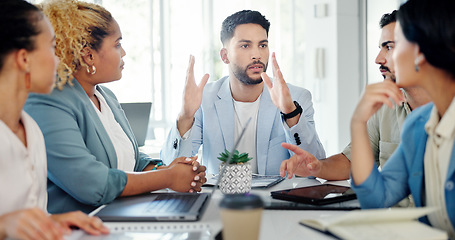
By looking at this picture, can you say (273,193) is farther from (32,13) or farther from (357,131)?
(32,13)

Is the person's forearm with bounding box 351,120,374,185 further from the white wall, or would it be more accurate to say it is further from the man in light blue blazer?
the white wall

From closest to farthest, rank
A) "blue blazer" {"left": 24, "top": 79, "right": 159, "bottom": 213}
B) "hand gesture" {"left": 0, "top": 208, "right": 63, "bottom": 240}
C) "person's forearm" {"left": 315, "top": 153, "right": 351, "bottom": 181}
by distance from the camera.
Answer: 1. "hand gesture" {"left": 0, "top": 208, "right": 63, "bottom": 240}
2. "blue blazer" {"left": 24, "top": 79, "right": 159, "bottom": 213}
3. "person's forearm" {"left": 315, "top": 153, "right": 351, "bottom": 181}

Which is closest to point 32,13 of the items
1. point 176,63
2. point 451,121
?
point 451,121

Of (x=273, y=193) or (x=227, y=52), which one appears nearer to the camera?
(x=273, y=193)

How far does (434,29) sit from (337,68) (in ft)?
13.7

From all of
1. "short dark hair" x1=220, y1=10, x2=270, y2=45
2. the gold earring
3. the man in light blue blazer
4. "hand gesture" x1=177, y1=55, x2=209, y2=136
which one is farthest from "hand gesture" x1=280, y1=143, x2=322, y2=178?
"short dark hair" x1=220, y1=10, x2=270, y2=45

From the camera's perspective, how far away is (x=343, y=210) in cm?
Result: 133

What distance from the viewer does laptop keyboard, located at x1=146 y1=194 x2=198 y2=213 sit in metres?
1.28

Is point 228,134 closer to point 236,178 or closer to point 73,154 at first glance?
point 236,178

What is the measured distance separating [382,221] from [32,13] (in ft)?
3.59

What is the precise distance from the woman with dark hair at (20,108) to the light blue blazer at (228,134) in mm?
1093

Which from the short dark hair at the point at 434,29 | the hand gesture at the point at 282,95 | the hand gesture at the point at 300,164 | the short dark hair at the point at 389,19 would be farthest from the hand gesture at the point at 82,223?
the short dark hair at the point at 389,19

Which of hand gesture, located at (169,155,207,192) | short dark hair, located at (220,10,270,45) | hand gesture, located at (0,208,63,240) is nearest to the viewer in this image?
hand gesture, located at (0,208,63,240)

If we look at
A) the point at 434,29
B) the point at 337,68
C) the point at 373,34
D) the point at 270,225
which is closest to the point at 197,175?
the point at 270,225
